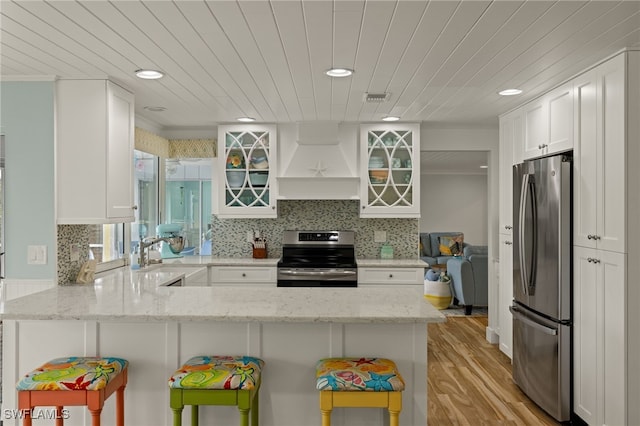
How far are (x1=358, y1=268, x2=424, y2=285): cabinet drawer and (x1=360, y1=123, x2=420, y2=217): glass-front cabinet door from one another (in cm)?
57

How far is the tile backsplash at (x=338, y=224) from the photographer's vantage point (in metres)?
5.30

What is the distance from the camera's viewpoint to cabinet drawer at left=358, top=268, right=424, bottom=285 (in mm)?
4766

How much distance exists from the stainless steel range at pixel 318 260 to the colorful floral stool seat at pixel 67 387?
2576 millimetres

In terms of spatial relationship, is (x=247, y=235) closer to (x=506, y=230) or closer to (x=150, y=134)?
(x=150, y=134)

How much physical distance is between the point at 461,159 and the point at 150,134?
18.9ft

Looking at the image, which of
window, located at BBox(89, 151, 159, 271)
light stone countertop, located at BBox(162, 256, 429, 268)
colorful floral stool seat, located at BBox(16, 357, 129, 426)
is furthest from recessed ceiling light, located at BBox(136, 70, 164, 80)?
light stone countertop, located at BBox(162, 256, 429, 268)

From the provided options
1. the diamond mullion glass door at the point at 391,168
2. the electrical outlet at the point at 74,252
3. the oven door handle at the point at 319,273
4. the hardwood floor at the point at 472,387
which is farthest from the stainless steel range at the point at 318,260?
the electrical outlet at the point at 74,252

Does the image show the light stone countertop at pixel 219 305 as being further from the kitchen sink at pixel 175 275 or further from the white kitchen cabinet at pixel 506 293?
the white kitchen cabinet at pixel 506 293

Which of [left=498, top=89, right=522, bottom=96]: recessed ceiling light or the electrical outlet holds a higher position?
[left=498, top=89, right=522, bottom=96]: recessed ceiling light

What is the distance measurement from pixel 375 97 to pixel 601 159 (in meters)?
1.61

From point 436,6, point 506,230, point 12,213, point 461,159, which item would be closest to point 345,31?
point 436,6

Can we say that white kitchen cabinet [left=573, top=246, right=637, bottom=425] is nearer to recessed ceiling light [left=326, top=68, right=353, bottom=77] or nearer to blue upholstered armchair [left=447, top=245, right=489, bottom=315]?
recessed ceiling light [left=326, top=68, right=353, bottom=77]

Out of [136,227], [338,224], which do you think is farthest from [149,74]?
[338,224]

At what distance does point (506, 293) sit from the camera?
174 inches
